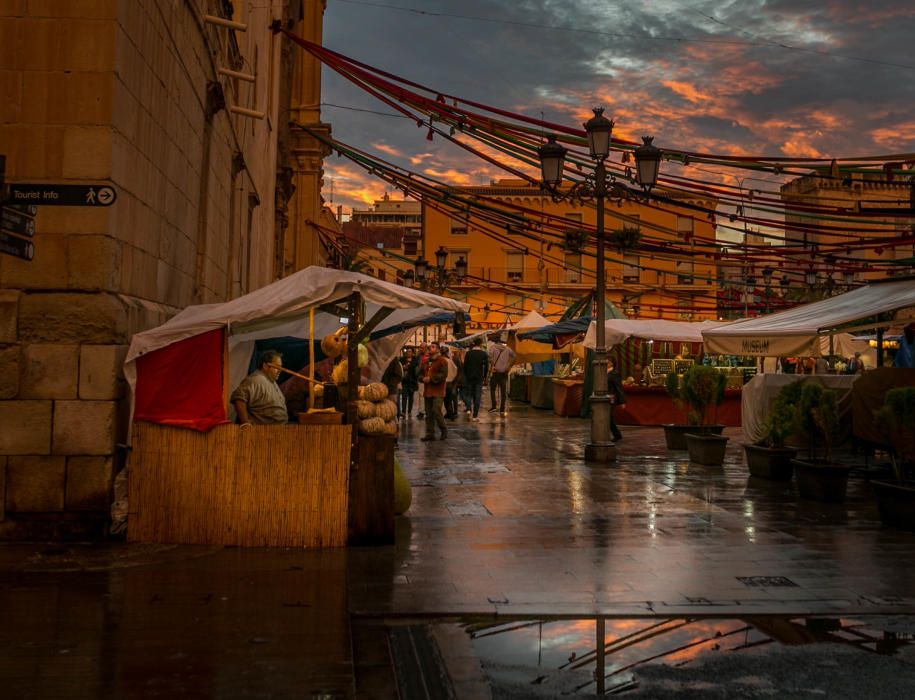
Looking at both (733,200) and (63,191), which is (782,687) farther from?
(733,200)

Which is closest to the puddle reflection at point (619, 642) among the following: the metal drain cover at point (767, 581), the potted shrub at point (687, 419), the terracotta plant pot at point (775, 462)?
the metal drain cover at point (767, 581)

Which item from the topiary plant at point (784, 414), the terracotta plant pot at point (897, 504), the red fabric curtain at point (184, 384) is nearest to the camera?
the red fabric curtain at point (184, 384)

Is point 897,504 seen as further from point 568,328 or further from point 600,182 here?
point 568,328

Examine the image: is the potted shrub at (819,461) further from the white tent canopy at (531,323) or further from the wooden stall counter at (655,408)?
the white tent canopy at (531,323)

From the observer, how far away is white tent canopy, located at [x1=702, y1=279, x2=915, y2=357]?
436 inches

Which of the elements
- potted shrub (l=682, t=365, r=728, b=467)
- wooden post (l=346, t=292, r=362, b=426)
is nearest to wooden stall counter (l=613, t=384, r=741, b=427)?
potted shrub (l=682, t=365, r=728, b=467)

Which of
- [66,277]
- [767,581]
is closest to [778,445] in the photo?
[767,581]

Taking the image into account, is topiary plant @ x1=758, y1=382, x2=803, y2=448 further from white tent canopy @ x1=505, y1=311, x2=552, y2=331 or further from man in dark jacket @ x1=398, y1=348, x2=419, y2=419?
white tent canopy @ x1=505, y1=311, x2=552, y2=331

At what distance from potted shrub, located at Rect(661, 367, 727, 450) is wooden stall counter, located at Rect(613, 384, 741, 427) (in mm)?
4896

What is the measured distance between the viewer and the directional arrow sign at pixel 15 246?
5359 millimetres

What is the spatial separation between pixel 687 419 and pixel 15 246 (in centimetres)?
1228

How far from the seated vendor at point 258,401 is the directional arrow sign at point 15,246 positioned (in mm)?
2563

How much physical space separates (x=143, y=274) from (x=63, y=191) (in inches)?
56.7

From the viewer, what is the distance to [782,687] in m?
4.30
